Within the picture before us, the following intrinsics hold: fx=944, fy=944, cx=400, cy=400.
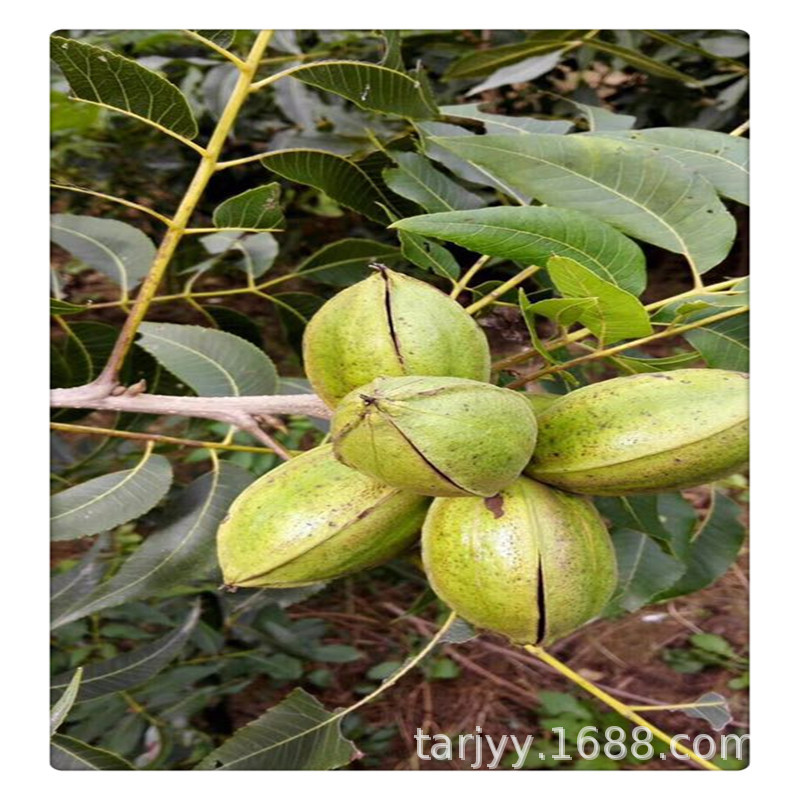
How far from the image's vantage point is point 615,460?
827 millimetres

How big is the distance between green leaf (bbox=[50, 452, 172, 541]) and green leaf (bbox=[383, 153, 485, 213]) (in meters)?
0.46

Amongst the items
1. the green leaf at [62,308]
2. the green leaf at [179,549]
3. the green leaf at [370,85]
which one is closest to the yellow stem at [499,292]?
the green leaf at [370,85]

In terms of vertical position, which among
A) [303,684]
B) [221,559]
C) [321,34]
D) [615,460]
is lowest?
[303,684]

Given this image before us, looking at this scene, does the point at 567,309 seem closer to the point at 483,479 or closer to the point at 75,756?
the point at 483,479

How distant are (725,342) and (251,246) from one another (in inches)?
31.2

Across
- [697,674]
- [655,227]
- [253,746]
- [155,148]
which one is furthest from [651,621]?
[155,148]

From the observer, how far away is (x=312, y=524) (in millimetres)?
844

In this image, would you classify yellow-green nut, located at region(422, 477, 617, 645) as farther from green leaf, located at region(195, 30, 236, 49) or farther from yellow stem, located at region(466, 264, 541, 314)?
green leaf, located at region(195, 30, 236, 49)

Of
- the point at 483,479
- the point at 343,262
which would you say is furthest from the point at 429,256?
the point at 483,479

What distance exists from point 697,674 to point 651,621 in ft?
0.78

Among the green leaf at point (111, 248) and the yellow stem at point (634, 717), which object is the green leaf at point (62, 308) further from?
the yellow stem at point (634, 717)

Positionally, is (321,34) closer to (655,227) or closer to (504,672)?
(655,227)

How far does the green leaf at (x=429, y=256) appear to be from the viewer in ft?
3.57

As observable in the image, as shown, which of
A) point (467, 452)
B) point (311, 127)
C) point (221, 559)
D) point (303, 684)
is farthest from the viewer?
point (303, 684)
